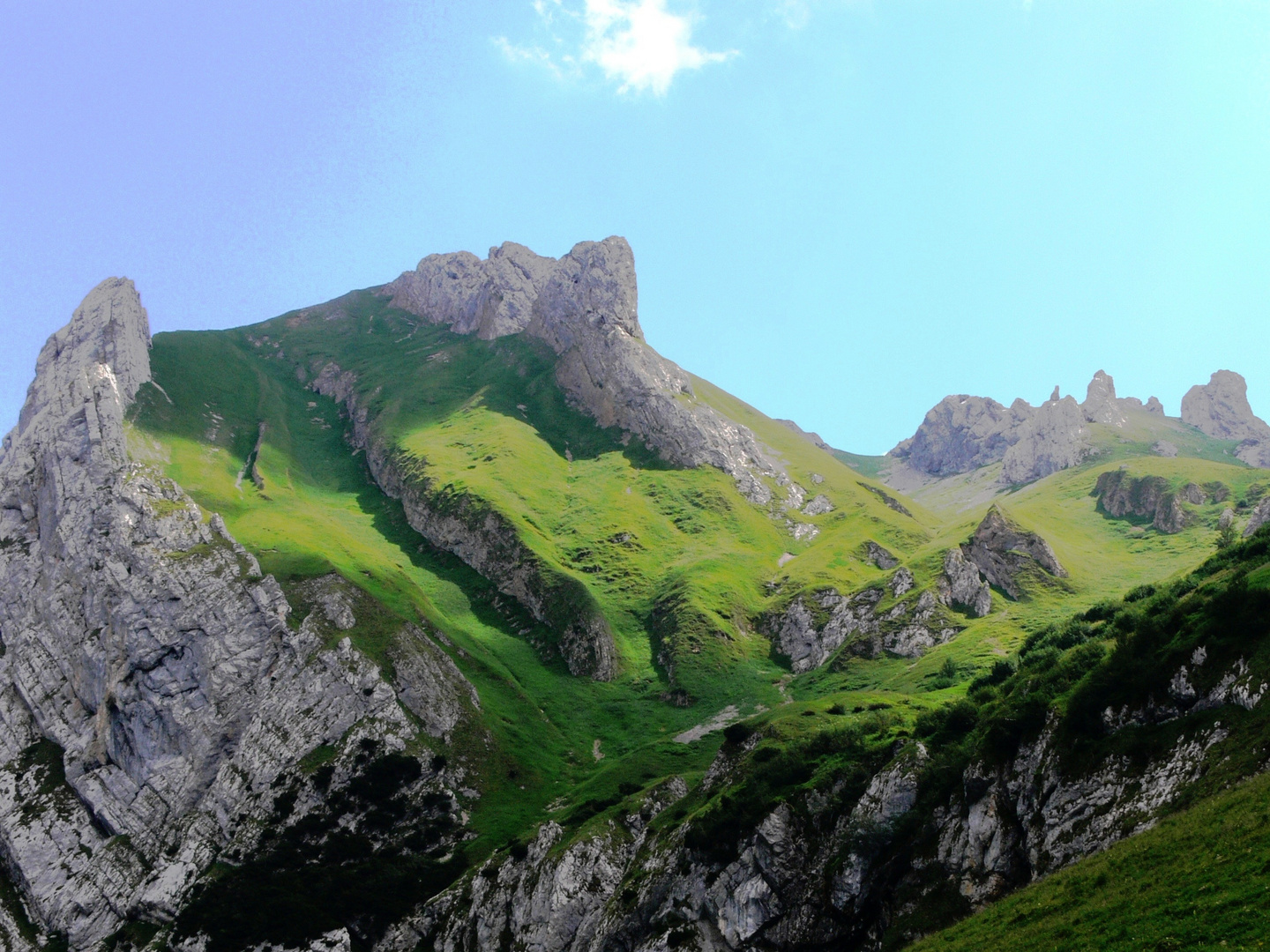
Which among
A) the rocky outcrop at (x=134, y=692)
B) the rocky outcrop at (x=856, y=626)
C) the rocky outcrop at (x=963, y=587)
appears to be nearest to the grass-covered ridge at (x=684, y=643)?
the rocky outcrop at (x=963, y=587)

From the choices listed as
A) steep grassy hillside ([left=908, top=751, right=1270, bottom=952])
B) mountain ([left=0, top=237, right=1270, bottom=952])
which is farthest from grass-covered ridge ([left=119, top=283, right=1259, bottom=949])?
steep grassy hillside ([left=908, top=751, right=1270, bottom=952])

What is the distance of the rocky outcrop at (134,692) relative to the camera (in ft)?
365

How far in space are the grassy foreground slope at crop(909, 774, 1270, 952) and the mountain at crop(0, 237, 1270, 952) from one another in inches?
174

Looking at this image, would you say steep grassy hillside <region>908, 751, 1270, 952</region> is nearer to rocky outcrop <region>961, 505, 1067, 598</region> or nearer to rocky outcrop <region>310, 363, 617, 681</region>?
rocky outcrop <region>310, 363, 617, 681</region>

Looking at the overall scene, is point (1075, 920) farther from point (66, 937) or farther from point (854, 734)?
point (66, 937)

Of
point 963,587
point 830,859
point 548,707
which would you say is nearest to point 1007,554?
point 963,587

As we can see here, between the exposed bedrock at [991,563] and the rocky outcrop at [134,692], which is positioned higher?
the rocky outcrop at [134,692]

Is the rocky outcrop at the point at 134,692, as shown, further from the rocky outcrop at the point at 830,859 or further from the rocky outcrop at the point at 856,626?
the rocky outcrop at the point at 856,626

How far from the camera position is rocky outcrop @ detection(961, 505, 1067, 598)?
160m

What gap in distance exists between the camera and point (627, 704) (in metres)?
141

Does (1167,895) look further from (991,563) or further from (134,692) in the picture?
(991,563)

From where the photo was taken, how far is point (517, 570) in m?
171

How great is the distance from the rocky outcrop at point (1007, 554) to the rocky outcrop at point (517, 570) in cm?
7433

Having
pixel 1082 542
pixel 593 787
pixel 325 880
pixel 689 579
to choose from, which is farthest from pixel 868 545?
pixel 325 880
